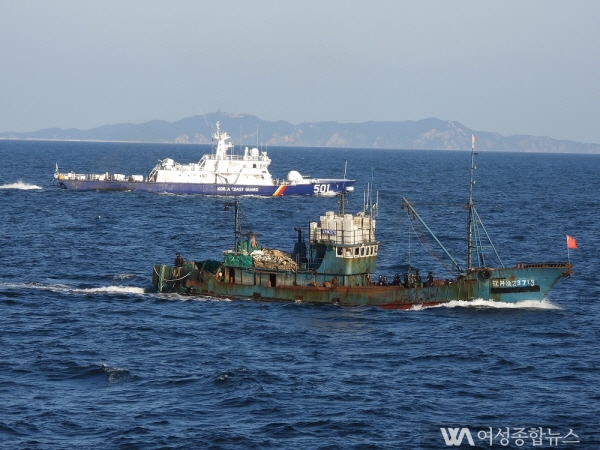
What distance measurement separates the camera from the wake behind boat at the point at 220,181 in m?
139

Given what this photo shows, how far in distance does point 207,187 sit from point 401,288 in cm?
8161

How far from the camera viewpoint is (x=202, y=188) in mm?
139375

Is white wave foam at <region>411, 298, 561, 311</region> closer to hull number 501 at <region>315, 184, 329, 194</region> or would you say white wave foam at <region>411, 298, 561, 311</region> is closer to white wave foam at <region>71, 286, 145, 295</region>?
white wave foam at <region>71, 286, 145, 295</region>

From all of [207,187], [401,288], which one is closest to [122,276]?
[401,288]

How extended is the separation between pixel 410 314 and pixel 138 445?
26820mm

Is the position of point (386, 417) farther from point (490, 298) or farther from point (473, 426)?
point (490, 298)

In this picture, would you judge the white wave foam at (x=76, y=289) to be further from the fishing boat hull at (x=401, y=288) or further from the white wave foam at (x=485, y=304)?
the white wave foam at (x=485, y=304)

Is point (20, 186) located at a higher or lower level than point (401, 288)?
higher

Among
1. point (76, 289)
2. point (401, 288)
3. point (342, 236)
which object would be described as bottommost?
point (76, 289)

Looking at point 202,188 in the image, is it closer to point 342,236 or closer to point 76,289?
point 76,289

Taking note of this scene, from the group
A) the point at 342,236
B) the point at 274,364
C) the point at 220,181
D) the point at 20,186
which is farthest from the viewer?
the point at 20,186

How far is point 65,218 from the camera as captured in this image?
109 metres

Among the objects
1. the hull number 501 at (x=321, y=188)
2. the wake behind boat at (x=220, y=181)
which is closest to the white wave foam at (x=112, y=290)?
the wake behind boat at (x=220, y=181)

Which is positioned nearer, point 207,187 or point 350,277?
point 350,277
